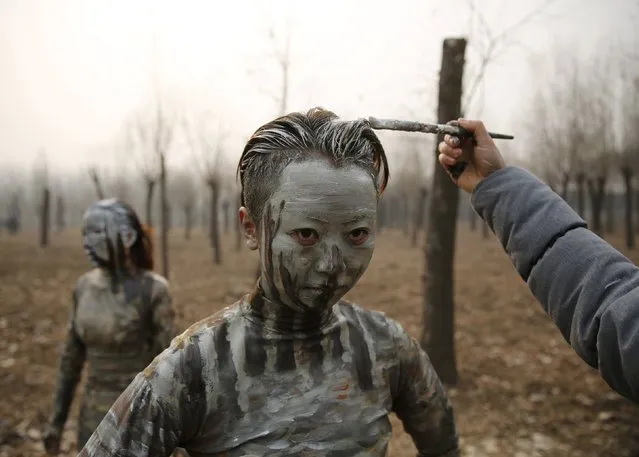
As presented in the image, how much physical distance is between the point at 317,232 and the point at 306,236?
0.11 ft

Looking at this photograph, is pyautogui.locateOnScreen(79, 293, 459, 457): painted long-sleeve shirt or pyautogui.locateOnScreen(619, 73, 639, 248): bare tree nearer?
pyautogui.locateOnScreen(79, 293, 459, 457): painted long-sleeve shirt

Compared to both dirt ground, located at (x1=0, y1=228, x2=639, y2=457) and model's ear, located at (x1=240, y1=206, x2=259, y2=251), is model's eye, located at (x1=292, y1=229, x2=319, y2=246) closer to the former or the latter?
model's ear, located at (x1=240, y1=206, x2=259, y2=251)

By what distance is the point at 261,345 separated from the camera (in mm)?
1543

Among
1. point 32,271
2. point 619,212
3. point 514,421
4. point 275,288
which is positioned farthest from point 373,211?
point 619,212

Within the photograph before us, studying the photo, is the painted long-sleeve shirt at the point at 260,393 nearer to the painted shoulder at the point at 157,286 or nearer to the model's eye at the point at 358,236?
the model's eye at the point at 358,236

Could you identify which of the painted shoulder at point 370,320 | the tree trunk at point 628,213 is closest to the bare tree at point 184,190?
the tree trunk at point 628,213

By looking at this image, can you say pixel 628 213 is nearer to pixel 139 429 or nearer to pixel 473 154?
pixel 473 154

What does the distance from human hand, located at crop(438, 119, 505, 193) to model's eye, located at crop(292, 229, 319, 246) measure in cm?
57

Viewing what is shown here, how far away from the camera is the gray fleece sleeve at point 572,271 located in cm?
121

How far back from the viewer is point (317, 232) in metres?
1.43

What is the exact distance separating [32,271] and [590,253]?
617 inches

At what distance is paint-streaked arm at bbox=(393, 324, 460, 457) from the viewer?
1.75 metres

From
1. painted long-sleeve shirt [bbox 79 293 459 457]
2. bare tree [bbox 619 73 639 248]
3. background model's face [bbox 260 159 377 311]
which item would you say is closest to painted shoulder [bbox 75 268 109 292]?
painted long-sleeve shirt [bbox 79 293 459 457]

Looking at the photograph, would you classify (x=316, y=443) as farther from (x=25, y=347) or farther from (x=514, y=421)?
(x=25, y=347)
